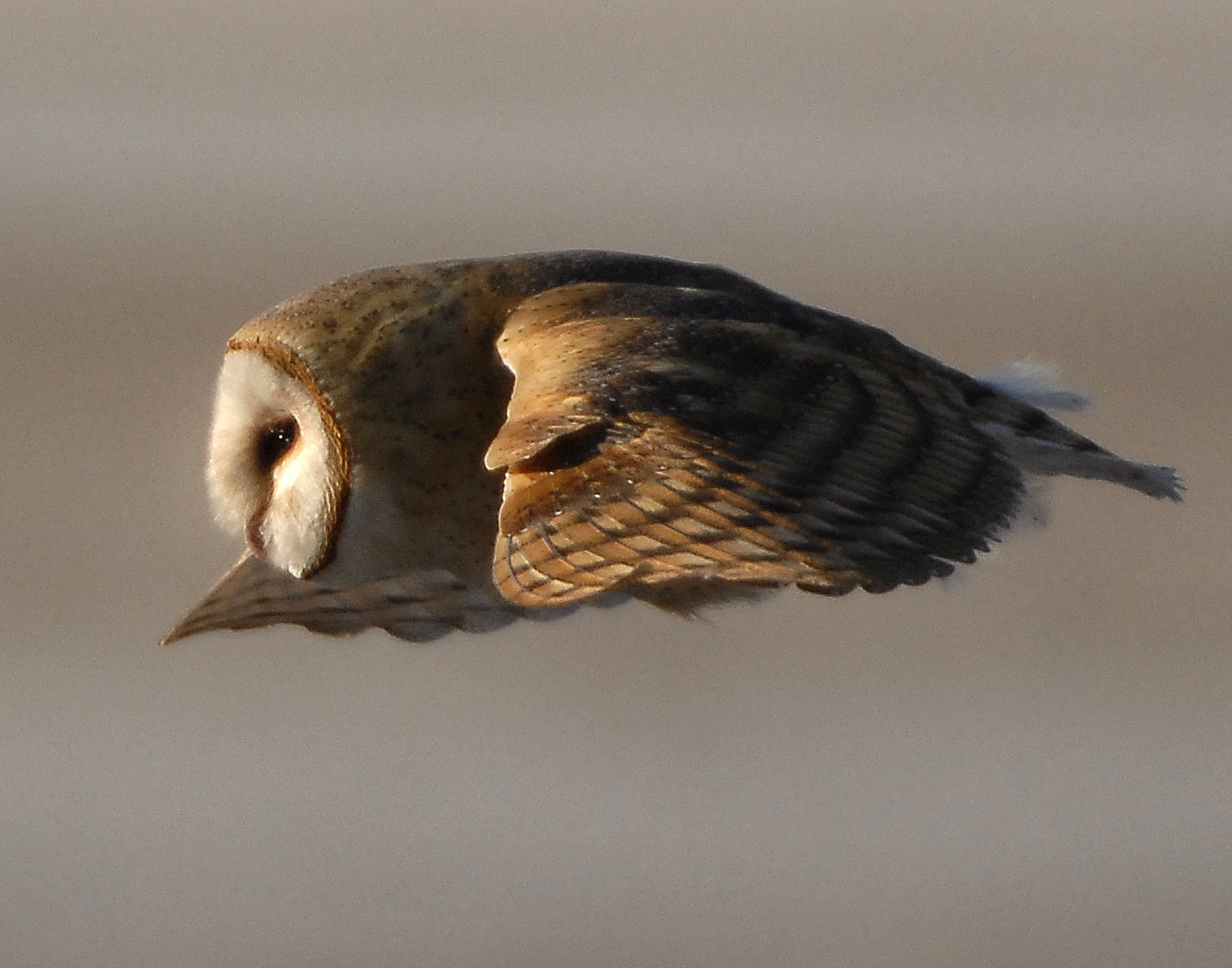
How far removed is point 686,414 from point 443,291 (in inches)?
24.9

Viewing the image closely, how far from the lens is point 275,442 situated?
11.6 feet

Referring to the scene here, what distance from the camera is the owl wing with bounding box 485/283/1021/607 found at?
9.16 feet

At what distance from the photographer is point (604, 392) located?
2.93m

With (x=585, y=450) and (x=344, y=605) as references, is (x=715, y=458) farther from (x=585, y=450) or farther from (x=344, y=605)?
(x=344, y=605)

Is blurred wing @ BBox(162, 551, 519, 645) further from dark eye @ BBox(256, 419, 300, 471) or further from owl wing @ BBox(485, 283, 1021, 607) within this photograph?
owl wing @ BBox(485, 283, 1021, 607)

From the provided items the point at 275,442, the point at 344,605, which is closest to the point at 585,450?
the point at 275,442

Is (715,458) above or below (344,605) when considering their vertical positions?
above

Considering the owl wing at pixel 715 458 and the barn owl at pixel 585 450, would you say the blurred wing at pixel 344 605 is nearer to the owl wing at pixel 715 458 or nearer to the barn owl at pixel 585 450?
the barn owl at pixel 585 450

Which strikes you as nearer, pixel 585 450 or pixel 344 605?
pixel 585 450

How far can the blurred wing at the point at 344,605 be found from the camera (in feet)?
12.1

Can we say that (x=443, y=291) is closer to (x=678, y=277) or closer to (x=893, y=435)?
(x=678, y=277)

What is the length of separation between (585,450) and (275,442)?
81 centimetres

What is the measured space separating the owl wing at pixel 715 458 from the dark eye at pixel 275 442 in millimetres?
398

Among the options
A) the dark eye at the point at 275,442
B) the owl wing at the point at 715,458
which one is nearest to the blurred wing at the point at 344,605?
the dark eye at the point at 275,442
